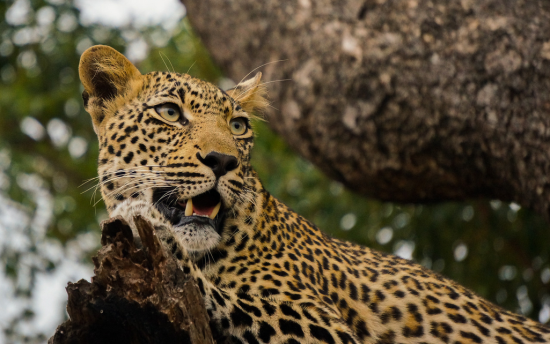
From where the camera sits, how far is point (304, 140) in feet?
26.8

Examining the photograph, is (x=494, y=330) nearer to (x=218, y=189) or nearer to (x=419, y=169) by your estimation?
(x=419, y=169)

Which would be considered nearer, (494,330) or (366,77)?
(494,330)

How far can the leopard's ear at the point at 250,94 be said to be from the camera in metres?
6.64

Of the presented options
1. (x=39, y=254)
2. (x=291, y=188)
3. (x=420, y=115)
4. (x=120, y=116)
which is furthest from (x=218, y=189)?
(x=39, y=254)

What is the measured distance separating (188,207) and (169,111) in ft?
3.33

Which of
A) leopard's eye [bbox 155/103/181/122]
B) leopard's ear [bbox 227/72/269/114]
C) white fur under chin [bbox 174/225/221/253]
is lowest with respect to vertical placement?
white fur under chin [bbox 174/225/221/253]

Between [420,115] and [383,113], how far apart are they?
42 centimetres

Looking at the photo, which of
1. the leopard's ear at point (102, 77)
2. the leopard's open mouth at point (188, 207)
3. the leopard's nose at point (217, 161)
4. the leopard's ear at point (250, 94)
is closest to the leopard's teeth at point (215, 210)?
the leopard's open mouth at point (188, 207)

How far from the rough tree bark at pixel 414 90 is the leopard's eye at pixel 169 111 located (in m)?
2.41

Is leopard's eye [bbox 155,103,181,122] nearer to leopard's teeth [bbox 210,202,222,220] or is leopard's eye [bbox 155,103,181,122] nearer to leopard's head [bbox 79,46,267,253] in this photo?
leopard's head [bbox 79,46,267,253]

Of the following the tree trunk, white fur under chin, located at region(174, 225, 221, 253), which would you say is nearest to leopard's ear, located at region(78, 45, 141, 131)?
white fur under chin, located at region(174, 225, 221, 253)

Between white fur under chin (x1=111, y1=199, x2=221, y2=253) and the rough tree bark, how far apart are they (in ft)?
9.51

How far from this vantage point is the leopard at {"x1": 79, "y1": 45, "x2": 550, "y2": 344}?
484 cm

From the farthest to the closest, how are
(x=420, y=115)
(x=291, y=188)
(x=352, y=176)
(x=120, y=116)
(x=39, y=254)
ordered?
(x=39, y=254) < (x=291, y=188) < (x=352, y=176) < (x=420, y=115) < (x=120, y=116)
